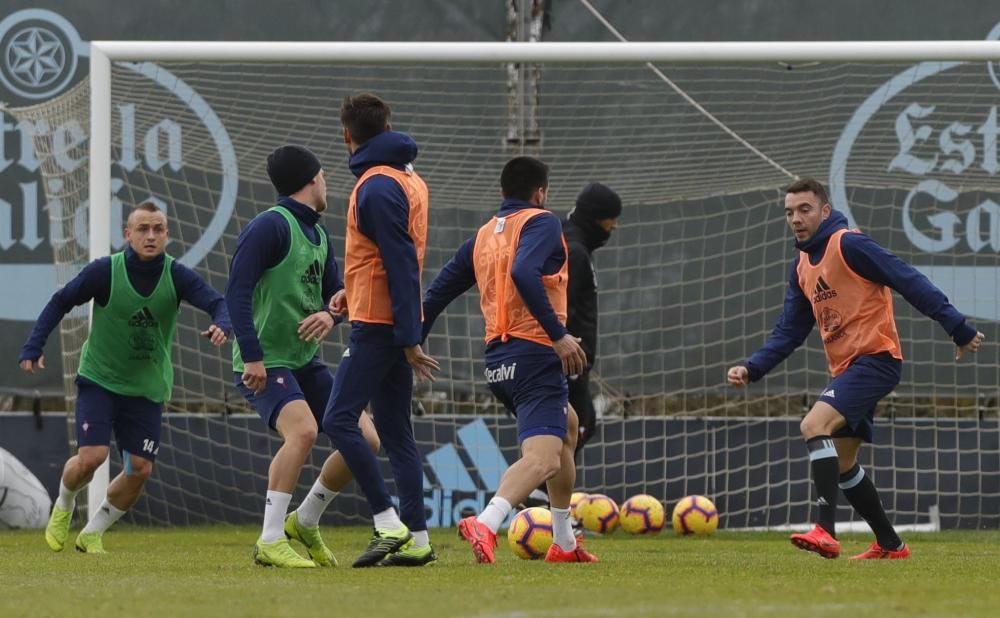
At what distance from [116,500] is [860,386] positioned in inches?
168

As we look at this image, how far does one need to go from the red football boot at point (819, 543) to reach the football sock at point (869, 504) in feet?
1.93

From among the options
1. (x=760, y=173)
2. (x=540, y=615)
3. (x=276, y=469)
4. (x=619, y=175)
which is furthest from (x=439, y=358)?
(x=540, y=615)

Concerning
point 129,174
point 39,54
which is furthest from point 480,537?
point 39,54

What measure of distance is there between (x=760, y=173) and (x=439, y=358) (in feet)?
9.60

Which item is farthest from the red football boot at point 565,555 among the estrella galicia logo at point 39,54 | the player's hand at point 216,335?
the estrella galicia logo at point 39,54

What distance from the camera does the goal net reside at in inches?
465

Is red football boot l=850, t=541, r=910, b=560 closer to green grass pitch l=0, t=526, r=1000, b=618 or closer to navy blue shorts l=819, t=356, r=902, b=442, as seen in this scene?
green grass pitch l=0, t=526, r=1000, b=618

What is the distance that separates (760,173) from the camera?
12.3m

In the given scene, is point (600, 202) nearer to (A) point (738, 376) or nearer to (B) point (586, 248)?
(B) point (586, 248)

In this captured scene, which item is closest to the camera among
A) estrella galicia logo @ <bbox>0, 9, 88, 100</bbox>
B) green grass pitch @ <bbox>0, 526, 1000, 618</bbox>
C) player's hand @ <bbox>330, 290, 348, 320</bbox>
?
green grass pitch @ <bbox>0, 526, 1000, 618</bbox>

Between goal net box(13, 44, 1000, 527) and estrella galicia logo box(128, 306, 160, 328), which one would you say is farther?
goal net box(13, 44, 1000, 527)

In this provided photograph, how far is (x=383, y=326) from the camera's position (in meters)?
6.77

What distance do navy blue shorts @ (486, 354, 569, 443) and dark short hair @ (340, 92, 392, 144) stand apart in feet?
4.01

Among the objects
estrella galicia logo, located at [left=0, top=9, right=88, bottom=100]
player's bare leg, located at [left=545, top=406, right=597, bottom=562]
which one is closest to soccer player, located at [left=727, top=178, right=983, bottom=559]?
player's bare leg, located at [left=545, top=406, right=597, bottom=562]
